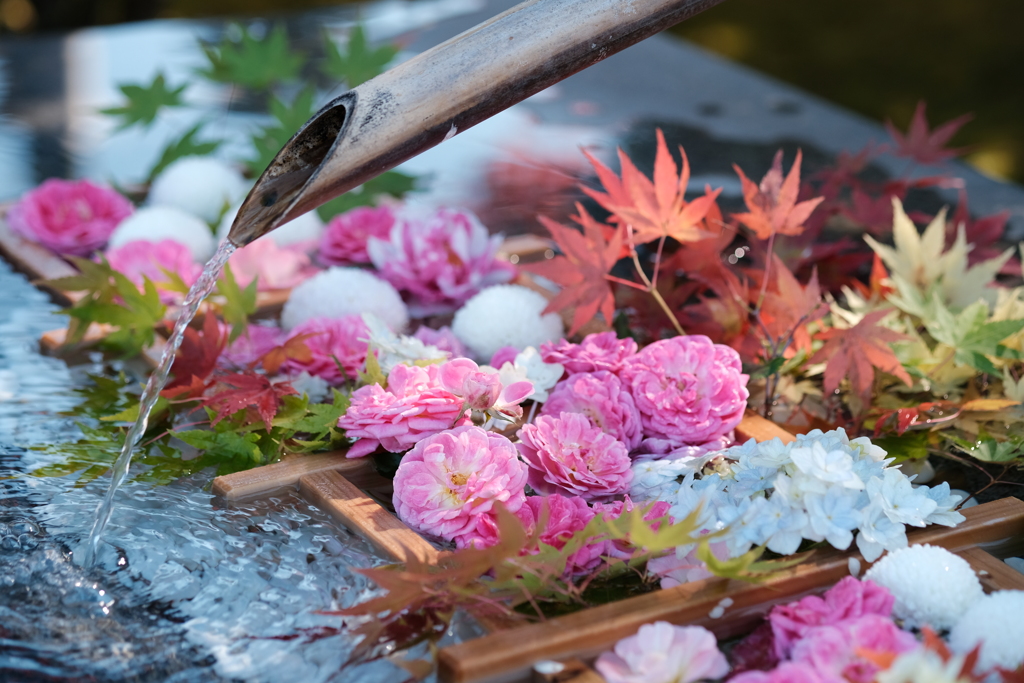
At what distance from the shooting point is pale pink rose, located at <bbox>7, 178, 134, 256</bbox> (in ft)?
5.60

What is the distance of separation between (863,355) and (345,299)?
70 centimetres

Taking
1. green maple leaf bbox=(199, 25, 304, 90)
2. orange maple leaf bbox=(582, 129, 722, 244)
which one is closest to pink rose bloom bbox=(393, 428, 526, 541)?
orange maple leaf bbox=(582, 129, 722, 244)

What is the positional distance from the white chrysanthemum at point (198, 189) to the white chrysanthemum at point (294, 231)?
0.08m

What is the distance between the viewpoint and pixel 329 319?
4.42 feet

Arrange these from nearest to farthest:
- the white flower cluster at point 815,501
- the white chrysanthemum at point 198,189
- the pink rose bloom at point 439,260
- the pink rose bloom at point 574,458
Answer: the white flower cluster at point 815,501 → the pink rose bloom at point 574,458 → the pink rose bloom at point 439,260 → the white chrysanthemum at point 198,189

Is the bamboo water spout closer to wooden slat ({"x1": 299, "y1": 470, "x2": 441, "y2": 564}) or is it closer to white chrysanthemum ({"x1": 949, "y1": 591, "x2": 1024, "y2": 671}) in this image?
wooden slat ({"x1": 299, "y1": 470, "x2": 441, "y2": 564})

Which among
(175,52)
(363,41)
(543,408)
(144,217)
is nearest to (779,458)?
(543,408)

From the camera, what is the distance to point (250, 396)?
117 cm

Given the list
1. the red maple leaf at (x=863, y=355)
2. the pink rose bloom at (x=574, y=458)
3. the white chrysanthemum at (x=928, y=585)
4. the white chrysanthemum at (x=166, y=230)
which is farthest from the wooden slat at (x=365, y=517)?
the white chrysanthemum at (x=166, y=230)

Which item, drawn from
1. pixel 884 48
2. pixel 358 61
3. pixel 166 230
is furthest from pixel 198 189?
pixel 884 48

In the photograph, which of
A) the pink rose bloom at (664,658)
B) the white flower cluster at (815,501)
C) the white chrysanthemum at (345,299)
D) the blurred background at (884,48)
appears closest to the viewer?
the pink rose bloom at (664,658)

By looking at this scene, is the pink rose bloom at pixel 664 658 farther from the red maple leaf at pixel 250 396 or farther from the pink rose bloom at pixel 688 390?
the red maple leaf at pixel 250 396

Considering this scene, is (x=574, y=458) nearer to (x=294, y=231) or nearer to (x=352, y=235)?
(x=352, y=235)

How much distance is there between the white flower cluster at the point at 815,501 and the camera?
913 millimetres
